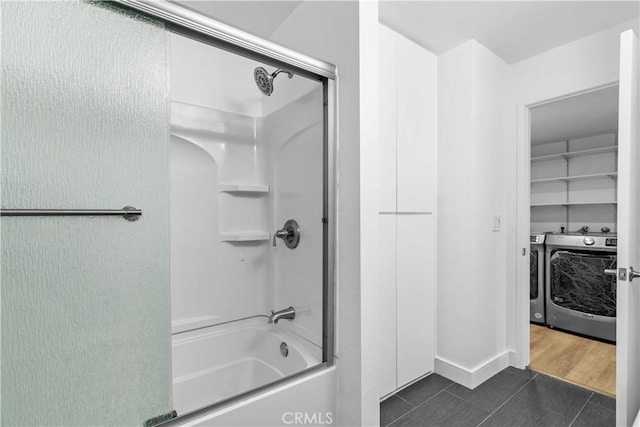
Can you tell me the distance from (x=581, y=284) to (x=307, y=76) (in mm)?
3278

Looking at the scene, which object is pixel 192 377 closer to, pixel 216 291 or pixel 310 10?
pixel 216 291

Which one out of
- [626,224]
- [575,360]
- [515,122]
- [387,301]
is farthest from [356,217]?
[575,360]

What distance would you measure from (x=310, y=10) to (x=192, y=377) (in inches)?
87.4

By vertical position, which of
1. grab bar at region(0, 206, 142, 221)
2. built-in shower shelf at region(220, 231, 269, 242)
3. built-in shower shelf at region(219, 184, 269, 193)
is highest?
built-in shower shelf at region(219, 184, 269, 193)

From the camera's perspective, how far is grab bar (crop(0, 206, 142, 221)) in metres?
0.77

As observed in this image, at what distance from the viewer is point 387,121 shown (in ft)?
6.29

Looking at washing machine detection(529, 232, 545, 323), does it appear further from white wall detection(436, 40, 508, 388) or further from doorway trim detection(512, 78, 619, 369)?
white wall detection(436, 40, 508, 388)

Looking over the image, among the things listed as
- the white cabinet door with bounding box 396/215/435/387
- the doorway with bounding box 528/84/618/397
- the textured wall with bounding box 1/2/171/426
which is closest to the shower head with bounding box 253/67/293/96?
the textured wall with bounding box 1/2/171/426

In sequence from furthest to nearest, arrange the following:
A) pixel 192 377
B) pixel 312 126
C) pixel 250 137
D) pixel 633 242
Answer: pixel 250 137, pixel 192 377, pixel 312 126, pixel 633 242

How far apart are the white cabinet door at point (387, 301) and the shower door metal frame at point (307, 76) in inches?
21.9

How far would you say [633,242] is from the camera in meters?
1.47

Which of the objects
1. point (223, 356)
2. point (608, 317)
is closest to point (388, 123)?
point (223, 356)

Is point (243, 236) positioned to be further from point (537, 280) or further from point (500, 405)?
point (537, 280)

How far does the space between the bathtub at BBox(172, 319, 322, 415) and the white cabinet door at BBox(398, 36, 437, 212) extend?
1167 millimetres
